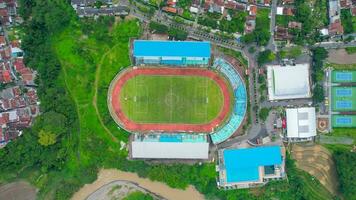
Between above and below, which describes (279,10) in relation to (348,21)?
above

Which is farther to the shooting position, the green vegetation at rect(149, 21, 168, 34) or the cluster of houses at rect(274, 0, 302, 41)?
the cluster of houses at rect(274, 0, 302, 41)

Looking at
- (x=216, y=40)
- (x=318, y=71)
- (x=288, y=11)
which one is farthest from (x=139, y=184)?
(x=288, y=11)

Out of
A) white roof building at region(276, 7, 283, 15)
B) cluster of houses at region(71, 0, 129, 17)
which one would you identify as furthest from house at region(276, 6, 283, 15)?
cluster of houses at region(71, 0, 129, 17)

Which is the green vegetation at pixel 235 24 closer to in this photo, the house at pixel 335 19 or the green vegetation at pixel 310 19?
the green vegetation at pixel 310 19

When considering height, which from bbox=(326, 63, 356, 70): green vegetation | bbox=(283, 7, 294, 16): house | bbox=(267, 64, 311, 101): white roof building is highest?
bbox=(283, 7, 294, 16): house

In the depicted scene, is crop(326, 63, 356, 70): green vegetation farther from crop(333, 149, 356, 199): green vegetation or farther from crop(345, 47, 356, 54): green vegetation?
crop(333, 149, 356, 199): green vegetation

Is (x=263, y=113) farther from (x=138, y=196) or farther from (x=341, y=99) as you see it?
(x=138, y=196)

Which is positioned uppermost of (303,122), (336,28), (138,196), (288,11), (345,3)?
(345,3)
